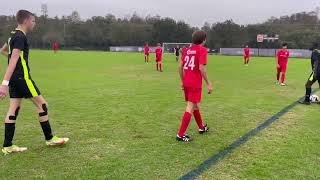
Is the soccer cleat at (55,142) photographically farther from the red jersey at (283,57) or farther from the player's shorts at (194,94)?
the red jersey at (283,57)

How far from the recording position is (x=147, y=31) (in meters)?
96.1

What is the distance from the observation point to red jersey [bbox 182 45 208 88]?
21.0 ft

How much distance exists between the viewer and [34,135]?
22.7 ft

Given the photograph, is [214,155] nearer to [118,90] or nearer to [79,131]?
[79,131]

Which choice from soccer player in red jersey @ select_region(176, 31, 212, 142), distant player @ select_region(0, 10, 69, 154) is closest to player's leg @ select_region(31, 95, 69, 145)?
distant player @ select_region(0, 10, 69, 154)

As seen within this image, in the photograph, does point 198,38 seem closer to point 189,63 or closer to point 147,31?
point 189,63

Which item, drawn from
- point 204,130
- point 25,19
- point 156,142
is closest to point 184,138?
point 156,142

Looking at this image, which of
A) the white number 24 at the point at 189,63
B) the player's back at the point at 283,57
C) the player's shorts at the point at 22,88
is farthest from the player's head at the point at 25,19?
the player's back at the point at 283,57

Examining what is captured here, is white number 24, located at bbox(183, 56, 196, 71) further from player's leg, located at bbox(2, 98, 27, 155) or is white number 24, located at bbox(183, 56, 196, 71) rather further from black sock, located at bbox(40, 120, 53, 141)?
player's leg, located at bbox(2, 98, 27, 155)

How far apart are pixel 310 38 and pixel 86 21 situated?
61504mm

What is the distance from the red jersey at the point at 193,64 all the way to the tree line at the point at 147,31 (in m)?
74.7

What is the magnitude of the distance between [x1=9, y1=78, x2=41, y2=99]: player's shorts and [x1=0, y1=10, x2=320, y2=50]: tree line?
76.2 meters

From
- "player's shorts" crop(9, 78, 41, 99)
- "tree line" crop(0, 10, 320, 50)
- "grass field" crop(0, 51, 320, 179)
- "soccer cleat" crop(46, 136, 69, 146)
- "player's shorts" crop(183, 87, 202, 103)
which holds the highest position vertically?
"tree line" crop(0, 10, 320, 50)

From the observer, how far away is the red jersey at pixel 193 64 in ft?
21.0
